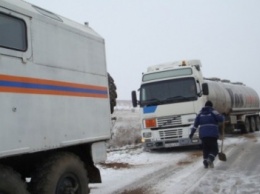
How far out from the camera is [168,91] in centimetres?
1400

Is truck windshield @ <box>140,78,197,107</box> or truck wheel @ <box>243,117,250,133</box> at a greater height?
truck windshield @ <box>140,78,197,107</box>

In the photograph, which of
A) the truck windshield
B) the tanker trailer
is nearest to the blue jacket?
the truck windshield

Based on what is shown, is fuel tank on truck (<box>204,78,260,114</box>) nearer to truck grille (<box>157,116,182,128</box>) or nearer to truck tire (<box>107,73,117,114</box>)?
truck grille (<box>157,116,182,128</box>)

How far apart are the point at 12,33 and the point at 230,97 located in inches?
669

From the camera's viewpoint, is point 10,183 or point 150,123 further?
point 150,123

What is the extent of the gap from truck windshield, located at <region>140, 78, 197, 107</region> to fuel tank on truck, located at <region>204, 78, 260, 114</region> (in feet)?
7.94

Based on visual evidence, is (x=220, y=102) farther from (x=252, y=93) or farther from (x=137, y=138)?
(x=252, y=93)

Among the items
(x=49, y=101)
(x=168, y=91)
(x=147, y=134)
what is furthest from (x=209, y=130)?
(x=49, y=101)

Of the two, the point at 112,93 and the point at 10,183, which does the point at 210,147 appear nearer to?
the point at 112,93

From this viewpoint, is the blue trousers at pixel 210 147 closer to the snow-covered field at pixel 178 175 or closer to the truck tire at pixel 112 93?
the snow-covered field at pixel 178 175

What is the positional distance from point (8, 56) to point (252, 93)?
23790 millimetres

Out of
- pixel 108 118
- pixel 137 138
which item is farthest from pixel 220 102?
pixel 108 118

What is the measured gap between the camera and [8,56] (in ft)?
14.1

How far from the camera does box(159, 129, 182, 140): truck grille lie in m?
13.8
